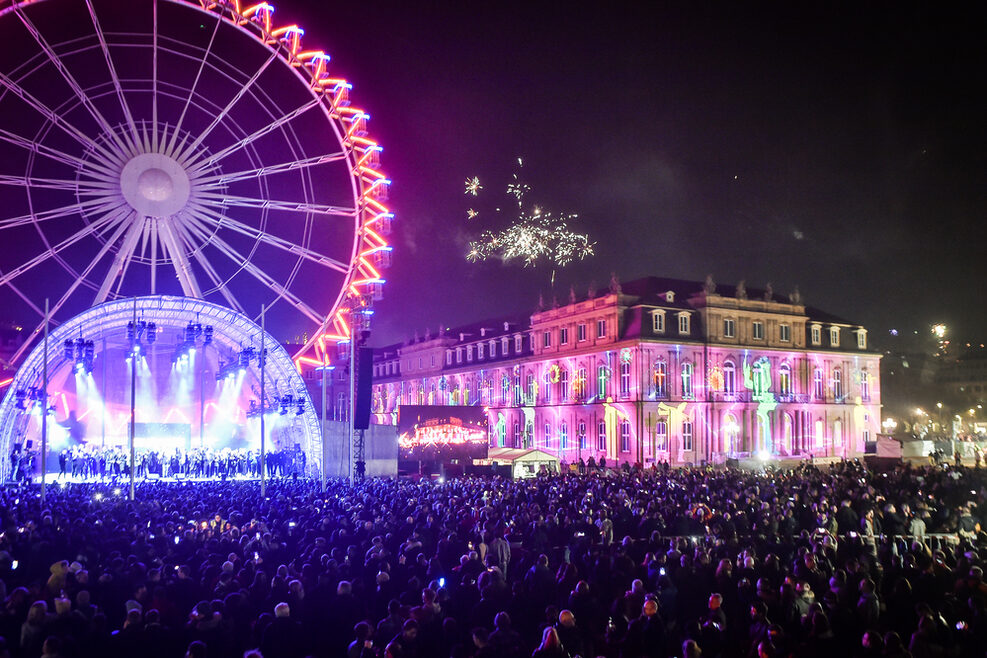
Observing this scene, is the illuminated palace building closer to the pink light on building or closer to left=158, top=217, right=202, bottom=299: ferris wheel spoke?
the pink light on building

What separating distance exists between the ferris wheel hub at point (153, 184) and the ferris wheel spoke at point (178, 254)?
90 centimetres

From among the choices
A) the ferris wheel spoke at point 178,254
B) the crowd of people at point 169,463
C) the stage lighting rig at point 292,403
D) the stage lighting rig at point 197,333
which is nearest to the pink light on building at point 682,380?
the crowd of people at point 169,463

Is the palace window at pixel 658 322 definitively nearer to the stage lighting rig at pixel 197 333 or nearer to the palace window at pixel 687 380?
the palace window at pixel 687 380

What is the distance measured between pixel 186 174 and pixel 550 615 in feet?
98.9

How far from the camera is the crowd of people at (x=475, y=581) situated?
30.2 feet

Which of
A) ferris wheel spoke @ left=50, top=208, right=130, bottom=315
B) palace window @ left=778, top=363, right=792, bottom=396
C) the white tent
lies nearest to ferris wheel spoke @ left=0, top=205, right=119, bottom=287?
ferris wheel spoke @ left=50, top=208, right=130, bottom=315

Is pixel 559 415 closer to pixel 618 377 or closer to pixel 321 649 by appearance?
pixel 618 377

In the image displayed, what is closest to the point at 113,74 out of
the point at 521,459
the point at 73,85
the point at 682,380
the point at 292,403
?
the point at 73,85

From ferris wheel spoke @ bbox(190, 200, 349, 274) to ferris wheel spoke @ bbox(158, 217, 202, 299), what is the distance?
1.60 meters

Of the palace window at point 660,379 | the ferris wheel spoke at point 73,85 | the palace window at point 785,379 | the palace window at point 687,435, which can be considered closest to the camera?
the ferris wheel spoke at point 73,85

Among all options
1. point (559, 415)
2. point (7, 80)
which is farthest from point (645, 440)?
point (7, 80)

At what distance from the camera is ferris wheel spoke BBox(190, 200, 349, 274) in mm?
36438

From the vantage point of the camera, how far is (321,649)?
9.91 m

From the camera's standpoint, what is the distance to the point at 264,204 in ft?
123
